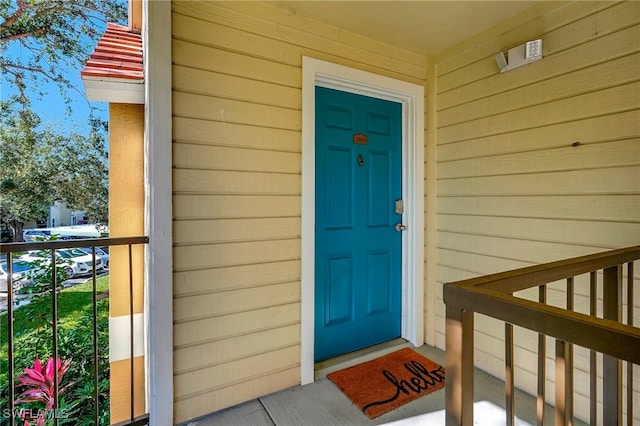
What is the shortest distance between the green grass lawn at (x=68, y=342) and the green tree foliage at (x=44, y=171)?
2.24ft

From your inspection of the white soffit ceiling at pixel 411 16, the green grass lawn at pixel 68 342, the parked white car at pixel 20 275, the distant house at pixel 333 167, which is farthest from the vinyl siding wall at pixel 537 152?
the parked white car at pixel 20 275

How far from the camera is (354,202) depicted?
2268 mm

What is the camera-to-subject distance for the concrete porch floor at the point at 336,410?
1634 millimetres

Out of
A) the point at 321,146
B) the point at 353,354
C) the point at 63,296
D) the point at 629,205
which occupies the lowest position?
the point at 353,354

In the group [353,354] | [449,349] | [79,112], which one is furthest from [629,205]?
[79,112]

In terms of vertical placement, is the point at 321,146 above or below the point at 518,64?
below

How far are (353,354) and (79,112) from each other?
135 inches

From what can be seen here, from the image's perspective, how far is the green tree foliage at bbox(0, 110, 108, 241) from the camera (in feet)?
9.25

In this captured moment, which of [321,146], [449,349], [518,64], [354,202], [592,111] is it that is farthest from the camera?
[354,202]

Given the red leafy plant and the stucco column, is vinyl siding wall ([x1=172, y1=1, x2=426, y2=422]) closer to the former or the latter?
the stucco column

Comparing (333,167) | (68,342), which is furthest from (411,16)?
(68,342)

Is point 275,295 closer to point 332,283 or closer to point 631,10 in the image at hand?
point 332,283

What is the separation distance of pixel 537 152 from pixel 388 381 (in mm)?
1628

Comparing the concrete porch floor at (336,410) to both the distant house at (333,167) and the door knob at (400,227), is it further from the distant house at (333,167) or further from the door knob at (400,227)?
the door knob at (400,227)
